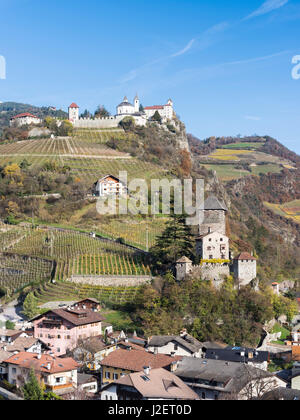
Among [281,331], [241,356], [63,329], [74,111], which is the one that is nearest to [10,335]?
[63,329]

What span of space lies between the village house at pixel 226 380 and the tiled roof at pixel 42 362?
5127 millimetres

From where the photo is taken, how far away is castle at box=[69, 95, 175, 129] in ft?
336

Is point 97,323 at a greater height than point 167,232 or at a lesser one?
lesser

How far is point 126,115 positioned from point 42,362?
77.6 meters

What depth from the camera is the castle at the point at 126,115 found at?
4028 inches

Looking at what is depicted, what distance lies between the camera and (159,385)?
25719 mm

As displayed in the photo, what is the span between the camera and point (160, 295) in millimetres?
41531

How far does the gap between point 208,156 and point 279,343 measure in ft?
349

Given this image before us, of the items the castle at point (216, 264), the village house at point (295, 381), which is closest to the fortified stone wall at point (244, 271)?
the castle at point (216, 264)

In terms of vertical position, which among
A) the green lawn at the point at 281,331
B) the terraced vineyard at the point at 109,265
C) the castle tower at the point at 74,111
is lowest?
the green lawn at the point at 281,331

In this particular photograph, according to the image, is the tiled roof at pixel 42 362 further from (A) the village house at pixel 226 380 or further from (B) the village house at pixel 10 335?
(B) the village house at pixel 10 335

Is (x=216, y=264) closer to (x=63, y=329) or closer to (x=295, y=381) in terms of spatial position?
(x=63, y=329)
